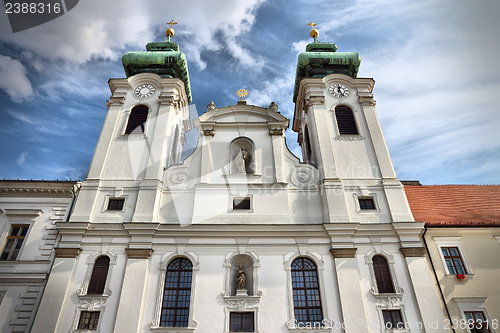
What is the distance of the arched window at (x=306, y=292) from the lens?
13.2 meters

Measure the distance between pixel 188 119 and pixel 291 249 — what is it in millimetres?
12500

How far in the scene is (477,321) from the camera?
13047 millimetres

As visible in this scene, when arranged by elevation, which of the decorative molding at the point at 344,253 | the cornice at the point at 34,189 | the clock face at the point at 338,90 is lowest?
the decorative molding at the point at 344,253

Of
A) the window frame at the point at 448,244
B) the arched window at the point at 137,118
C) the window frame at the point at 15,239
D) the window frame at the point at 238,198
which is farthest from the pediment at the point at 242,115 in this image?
the window frame at the point at 15,239

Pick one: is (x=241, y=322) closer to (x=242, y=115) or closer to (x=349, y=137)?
(x=242, y=115)

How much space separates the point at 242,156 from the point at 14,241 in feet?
33.4

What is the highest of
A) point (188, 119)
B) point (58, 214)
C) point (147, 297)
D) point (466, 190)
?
point (188, 119)

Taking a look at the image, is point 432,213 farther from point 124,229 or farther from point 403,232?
point 124,229

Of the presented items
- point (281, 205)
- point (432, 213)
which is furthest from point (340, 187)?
point (432, 213)

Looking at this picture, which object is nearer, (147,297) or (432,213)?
(147,297)

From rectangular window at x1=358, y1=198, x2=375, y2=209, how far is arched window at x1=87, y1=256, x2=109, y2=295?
35.8 ft

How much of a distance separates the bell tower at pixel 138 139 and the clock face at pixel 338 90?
850cm

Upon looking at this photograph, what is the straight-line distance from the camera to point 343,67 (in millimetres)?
22312

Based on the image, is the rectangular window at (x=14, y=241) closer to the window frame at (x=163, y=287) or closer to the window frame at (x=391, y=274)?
the window frame at (x=163, y=287)
